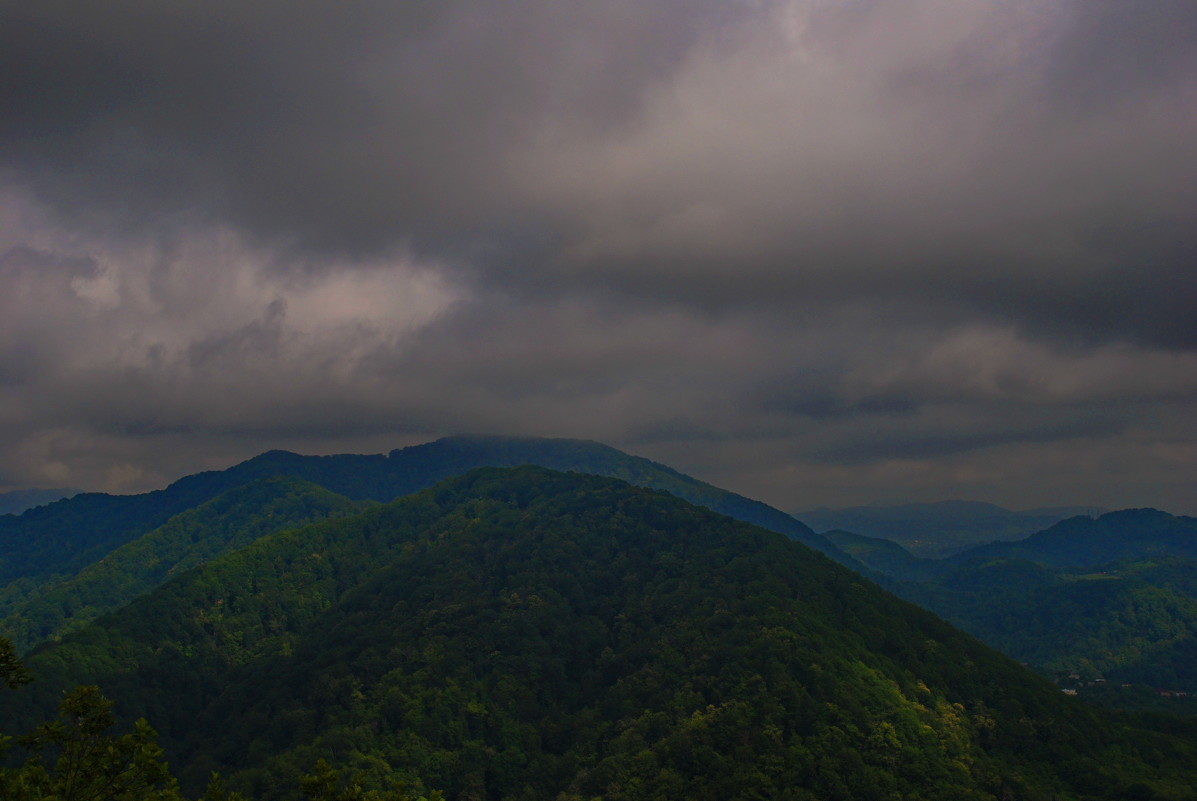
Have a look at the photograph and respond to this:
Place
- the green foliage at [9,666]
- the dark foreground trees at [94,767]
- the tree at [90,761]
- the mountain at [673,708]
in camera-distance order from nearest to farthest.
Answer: the green foliage at [9,666] → the dark foreground trees at [94,767] → the tree at [90,761] → the mountain at [673,708]

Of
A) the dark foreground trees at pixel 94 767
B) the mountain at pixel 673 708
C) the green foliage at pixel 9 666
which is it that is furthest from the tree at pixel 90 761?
the mountain at pixel 673 708

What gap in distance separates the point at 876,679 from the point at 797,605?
87.8 ft

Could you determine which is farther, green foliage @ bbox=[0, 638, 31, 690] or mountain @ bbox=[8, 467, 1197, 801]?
mountain @ bbox=[8, 467, 1197, 801]

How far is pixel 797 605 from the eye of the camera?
174 m

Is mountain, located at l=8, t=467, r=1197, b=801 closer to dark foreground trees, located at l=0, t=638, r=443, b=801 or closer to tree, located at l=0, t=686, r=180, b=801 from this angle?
dark foreground trees, located at l=0, t=638, r=443, b=801

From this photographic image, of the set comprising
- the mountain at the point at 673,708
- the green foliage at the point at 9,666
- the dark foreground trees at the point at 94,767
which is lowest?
the mountain at the point at 673,708

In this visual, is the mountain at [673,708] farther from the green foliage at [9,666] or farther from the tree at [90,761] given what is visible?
the green foliage at [9,666]

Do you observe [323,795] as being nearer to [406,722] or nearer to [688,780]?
[688,780]

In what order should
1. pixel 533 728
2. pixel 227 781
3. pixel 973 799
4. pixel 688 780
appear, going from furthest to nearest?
pixel 533 728 → pixel 227 781 → pixel 688 780 → pixel 973 799

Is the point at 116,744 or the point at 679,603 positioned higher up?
the point at 116,744

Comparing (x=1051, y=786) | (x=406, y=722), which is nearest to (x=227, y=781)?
(x=406, y=722)

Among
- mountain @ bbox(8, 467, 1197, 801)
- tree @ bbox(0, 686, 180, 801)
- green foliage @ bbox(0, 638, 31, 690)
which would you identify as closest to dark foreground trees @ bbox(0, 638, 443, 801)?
tree @ bbox(0, 686, 180, 801)

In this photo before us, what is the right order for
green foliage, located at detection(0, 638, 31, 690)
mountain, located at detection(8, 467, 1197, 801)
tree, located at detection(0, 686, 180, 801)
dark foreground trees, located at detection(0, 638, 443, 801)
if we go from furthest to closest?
mountain, located at detection(8, 467, 1197, 801), tree, located at detection(0, 686, 180, 801), dark foreground trees, located at detection(0, 638, 443, 801), green foliage, located at detection(0, 638, 31, 690)

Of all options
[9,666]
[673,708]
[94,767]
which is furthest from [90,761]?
[673,708]
